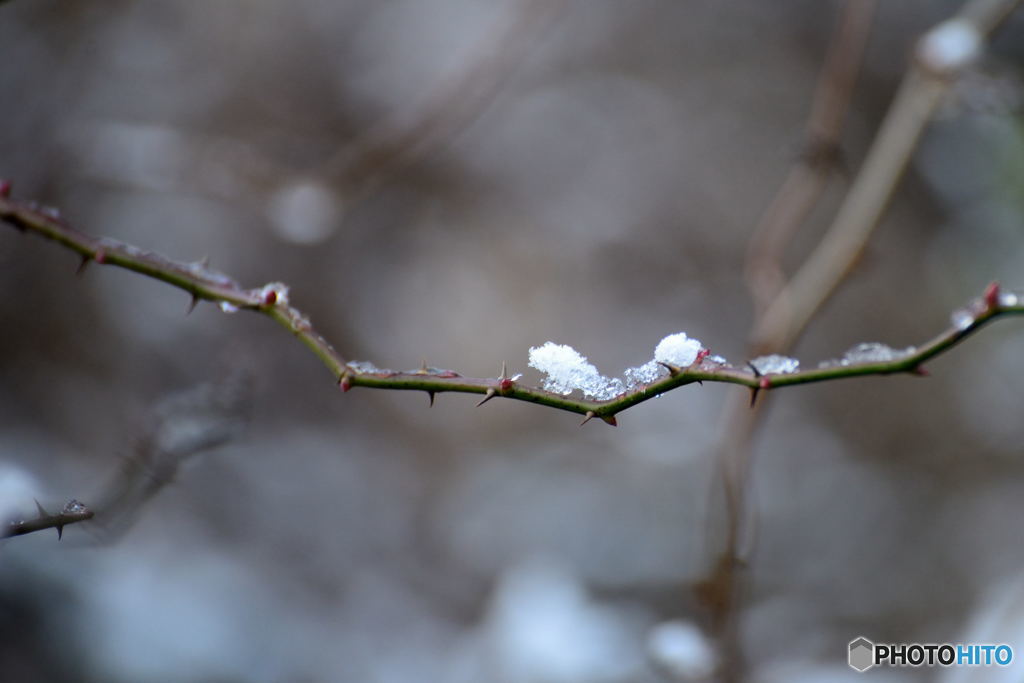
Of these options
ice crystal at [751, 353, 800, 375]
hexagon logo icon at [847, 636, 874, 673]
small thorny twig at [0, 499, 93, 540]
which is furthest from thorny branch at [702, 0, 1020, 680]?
Result: small thorny twig at [0, 499, 93, 540]

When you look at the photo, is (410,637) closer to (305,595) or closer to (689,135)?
(305,595)

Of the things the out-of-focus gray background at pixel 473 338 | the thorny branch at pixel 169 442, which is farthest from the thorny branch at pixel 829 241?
the thorny branch at pixel 169 442

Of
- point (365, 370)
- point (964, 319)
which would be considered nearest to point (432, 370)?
point (365, 370)

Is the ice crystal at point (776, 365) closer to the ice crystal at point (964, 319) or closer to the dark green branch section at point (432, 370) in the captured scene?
the dark green branch section at point (432, 370)

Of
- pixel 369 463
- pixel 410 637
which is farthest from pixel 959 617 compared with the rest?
pixel 369 463

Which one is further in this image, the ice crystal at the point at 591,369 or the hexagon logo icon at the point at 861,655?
the hexagon logo icon at the point at 861,655

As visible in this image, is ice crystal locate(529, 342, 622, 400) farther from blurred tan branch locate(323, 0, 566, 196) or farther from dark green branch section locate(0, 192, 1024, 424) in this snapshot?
blurred tan branch locate(323, 0, 566, 196)
